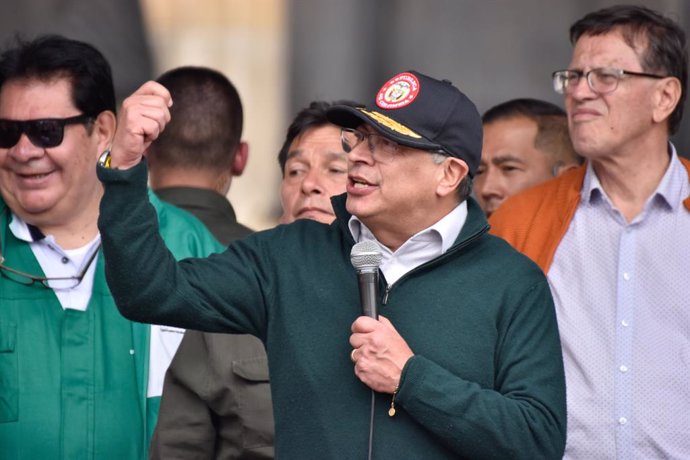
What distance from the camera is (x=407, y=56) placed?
20.4ft

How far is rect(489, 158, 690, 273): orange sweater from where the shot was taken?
427 centimetres

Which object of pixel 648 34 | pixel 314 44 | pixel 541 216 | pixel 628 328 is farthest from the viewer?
pixel 314 44

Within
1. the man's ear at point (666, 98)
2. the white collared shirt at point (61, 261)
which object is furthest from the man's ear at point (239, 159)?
the man's ear at point (666, 98)

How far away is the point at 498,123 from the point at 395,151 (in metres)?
2.23

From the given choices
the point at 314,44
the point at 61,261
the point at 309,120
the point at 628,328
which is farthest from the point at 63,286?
the point at 314,44

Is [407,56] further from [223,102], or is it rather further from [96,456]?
[96,456]

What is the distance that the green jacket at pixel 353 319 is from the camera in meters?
3.01

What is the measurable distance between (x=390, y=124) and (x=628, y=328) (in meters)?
1.26

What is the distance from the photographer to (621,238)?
13.9ft

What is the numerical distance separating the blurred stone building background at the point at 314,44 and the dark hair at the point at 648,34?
1649 mm

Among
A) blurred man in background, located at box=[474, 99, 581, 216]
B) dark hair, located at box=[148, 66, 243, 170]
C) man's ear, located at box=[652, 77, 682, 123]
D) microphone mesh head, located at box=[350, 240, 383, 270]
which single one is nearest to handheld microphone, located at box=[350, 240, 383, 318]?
microphone mesh head, located at box=[350, 240, 383, 270]

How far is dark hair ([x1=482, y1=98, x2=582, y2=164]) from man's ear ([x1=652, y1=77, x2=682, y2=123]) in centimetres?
94

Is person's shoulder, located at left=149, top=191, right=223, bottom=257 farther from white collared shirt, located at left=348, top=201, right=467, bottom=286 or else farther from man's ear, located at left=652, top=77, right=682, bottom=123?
man's ear, located at left=652, top=77, right=682, bottom=123

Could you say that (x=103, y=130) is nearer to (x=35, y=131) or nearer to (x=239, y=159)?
(x=35, y=131)
